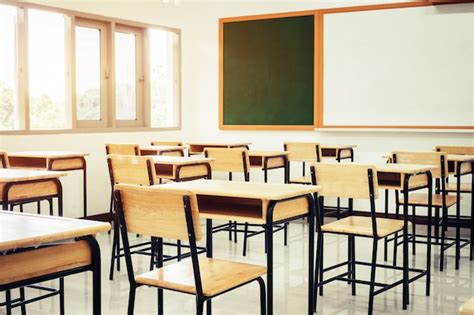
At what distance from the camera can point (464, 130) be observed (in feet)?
22.8

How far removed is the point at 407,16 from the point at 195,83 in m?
2.95

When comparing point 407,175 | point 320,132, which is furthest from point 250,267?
point 320,132

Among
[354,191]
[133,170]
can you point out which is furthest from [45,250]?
[133,170]

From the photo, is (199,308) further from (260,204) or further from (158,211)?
(260,204)

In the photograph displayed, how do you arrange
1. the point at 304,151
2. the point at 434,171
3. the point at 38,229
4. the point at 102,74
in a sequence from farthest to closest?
the point at 102,74 → the point at 304,151 → the point at 434,171 → the point at 38,229

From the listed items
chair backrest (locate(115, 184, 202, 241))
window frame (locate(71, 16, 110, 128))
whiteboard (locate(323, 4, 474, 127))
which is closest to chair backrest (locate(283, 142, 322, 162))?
whiteboard (locate(323, 4, 474, 127))

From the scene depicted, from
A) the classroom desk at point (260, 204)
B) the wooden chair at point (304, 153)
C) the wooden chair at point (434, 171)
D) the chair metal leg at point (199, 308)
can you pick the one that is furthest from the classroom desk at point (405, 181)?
the wooden chair at point (304, 153)

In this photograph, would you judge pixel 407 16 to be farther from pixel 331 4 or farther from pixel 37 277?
pixel 37 277

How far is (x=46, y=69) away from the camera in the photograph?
6.88m

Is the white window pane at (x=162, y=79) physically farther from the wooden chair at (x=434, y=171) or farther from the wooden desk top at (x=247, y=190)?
the wooden desk top at (x=247, y=190)

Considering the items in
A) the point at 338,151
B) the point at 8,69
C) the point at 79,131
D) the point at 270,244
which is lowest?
the point at 270,244

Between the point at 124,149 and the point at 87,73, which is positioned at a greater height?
the point at 87,73

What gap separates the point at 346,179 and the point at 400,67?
3975 millimetres

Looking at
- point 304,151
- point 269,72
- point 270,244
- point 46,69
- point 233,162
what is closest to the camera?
point 270,244
